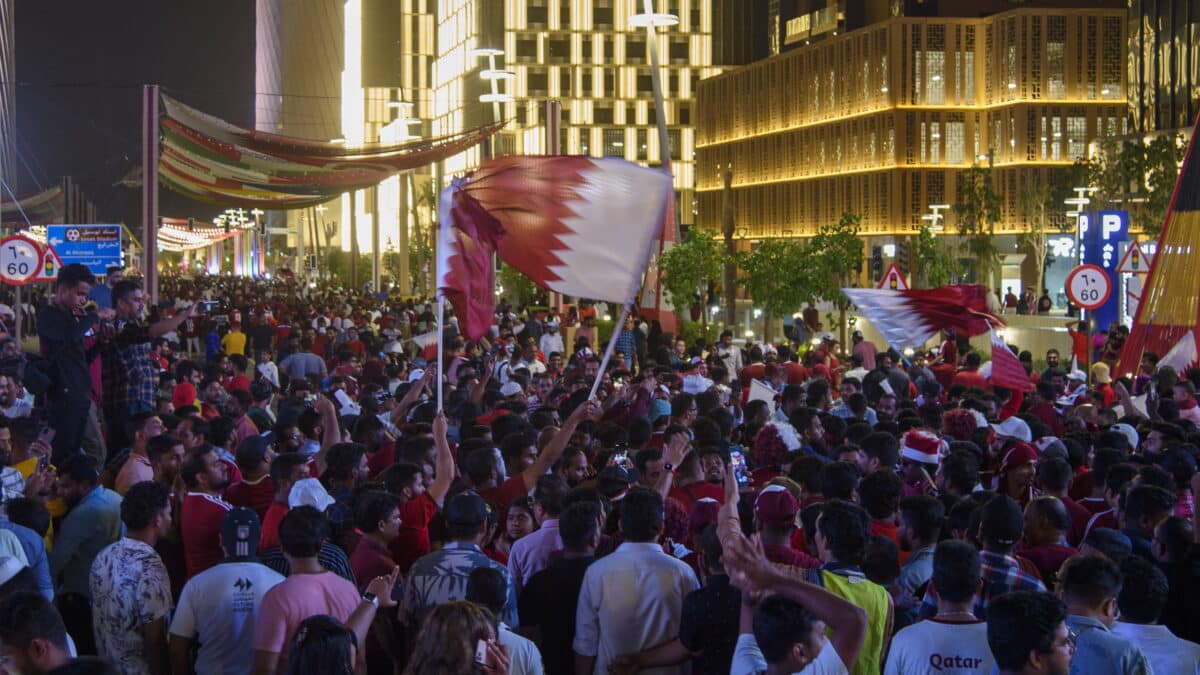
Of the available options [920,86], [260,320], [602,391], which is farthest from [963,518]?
[920,86]

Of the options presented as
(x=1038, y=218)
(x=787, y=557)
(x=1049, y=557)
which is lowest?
(x=1049, y=557)

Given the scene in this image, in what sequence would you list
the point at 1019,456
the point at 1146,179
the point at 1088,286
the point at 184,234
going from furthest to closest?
the point at 184,234 → the point at 1146,179 → the point at 1088,286 → the point at 1019,456

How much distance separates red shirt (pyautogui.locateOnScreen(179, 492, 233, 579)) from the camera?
7.06 metres

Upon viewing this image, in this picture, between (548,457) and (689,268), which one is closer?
(548,457)

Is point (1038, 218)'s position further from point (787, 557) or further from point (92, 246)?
point (787, 557)

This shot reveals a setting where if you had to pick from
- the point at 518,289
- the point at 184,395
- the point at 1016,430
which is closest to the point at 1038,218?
the point at 518,289

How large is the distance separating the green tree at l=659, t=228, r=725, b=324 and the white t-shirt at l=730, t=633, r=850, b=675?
2799 centimetres

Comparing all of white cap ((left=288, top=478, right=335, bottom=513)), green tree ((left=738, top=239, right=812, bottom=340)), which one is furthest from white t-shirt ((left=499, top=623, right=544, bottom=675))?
green tree ((left=738, top=239, right=812, bottom=340))

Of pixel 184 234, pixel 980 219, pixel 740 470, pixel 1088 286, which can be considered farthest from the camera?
pixel 184 234

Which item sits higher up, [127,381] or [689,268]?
[689,268]

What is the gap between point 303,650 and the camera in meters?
4.77

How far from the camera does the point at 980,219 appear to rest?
67125 millimetres

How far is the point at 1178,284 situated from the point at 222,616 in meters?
9.80

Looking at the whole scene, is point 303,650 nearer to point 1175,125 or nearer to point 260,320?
point 260,320
